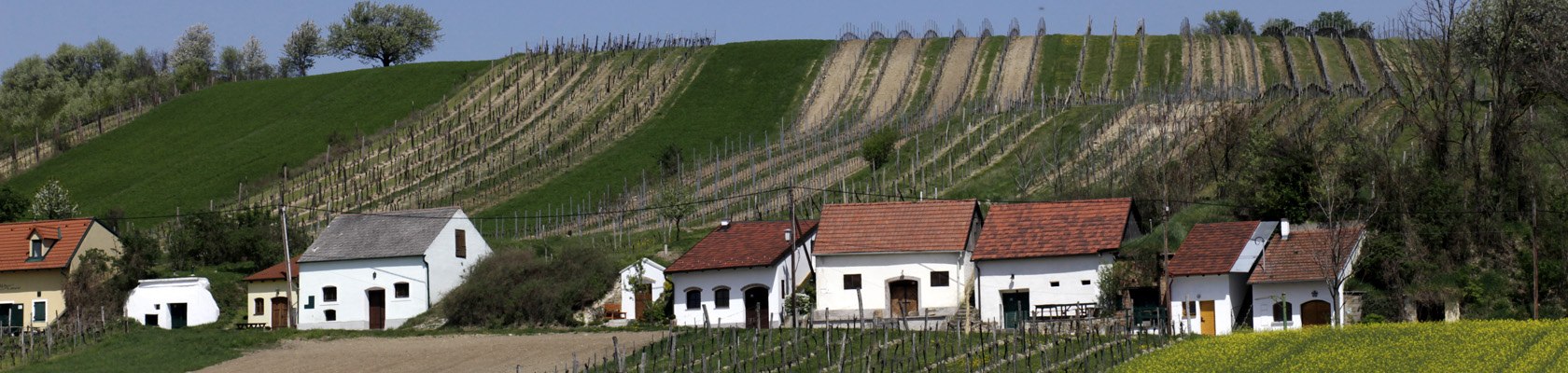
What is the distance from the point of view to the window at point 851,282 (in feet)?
210

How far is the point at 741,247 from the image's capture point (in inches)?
2574

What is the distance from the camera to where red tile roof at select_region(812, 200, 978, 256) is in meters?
64.1

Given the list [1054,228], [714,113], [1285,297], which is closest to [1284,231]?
[1285,297]

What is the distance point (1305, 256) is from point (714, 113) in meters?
70.4

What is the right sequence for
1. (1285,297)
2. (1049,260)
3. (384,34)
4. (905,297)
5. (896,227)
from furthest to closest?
(384,34)
(896,227)
(905,297)
(1049,260)
(1285,297)

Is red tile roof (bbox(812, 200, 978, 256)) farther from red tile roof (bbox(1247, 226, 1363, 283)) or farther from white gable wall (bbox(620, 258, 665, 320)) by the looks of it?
red tile roof (bbox(1247, 226, 1363, 283))

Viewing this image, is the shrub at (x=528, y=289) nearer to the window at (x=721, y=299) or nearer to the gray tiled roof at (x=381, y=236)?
the gray tiled roof at (x=381, y=236)

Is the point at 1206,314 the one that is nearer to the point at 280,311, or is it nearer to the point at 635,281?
the point at 635,281

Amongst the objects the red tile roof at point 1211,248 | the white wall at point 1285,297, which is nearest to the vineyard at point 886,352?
the red tile roof at point 1211,248

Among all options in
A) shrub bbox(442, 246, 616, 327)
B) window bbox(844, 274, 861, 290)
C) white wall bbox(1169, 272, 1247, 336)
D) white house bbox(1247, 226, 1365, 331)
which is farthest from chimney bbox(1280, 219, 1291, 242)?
shrub bbox(442, 246, 616, 327)

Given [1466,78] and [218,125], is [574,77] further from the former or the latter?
[1466,78]

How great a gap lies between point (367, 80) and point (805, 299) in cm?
9441

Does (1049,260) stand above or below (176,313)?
above

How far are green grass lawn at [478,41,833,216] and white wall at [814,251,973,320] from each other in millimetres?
37431
